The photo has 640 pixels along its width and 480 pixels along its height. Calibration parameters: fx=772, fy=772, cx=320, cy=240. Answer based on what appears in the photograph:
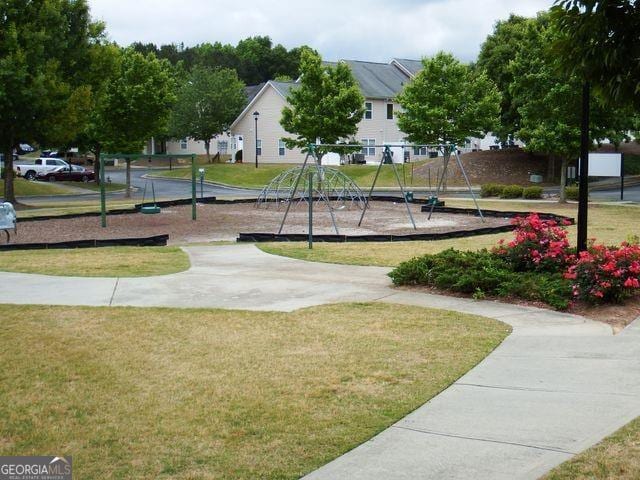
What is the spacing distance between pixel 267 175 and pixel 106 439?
174ft

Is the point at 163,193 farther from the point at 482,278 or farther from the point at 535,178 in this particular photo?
the point at 482,278

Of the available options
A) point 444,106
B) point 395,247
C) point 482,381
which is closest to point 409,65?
point 444,106

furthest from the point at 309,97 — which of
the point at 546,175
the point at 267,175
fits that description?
the point at 546,175

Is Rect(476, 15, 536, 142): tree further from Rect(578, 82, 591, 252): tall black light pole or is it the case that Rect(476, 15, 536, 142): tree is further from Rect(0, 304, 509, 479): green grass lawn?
Rect(0, 304, 509, 479): green grass lawn

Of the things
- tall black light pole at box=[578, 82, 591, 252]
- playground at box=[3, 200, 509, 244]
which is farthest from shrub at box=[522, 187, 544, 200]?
tall black light pole at box=[578, 82, 591, 252]

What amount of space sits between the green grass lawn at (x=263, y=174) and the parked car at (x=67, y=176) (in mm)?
7255

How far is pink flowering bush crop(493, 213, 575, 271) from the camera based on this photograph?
11938 mm

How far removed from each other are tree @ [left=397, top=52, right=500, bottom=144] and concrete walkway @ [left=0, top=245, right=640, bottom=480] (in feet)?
107

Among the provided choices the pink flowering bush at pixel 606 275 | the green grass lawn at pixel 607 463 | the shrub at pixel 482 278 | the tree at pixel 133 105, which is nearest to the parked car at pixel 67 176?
the tree at pixel 133 105

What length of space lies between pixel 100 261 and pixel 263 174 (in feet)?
143

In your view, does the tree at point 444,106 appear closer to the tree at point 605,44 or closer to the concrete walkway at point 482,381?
the concrete walkway at point 482,381

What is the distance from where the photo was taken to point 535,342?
8.45 metres

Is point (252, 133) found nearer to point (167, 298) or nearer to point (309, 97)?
point (309, 97)

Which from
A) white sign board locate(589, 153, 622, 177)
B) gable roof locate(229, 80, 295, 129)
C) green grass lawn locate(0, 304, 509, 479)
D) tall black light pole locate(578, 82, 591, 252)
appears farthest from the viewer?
gable roof locate(229, 80, 295, 129)
